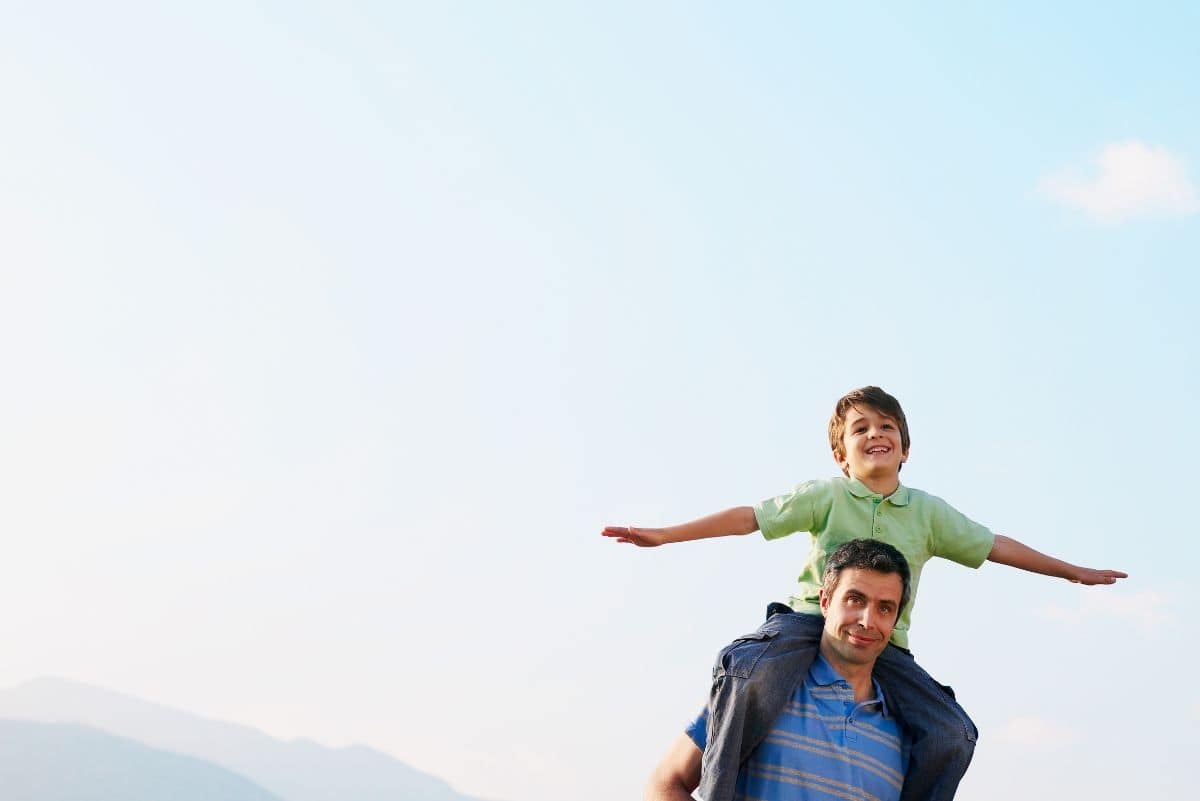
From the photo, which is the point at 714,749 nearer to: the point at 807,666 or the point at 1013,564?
the point at 807,666

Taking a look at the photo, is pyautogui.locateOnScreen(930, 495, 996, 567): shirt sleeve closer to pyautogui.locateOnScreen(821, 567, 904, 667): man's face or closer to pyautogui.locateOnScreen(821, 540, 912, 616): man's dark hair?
pyautogui.locateOnScreen(821, 540, 912, 616): man's dark hair

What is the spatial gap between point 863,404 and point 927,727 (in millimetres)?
1841

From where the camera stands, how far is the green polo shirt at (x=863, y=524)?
7164 mm

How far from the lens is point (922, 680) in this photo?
671cm

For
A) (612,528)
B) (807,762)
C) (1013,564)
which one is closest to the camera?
(807,762)

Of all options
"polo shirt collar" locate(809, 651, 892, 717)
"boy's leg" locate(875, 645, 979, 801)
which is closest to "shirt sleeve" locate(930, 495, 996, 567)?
"boy's leg" locate(875, 645, 979, 801)

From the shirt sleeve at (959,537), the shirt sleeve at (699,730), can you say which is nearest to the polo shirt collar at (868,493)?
the shirt sleeve at (959,537)

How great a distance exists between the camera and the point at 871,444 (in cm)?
735

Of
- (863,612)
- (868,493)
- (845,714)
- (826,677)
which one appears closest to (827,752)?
(845,714)

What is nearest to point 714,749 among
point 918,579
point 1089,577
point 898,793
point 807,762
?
point 807,762

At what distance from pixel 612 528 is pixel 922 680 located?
177cm

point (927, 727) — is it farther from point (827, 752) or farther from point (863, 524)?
point (863, 524)

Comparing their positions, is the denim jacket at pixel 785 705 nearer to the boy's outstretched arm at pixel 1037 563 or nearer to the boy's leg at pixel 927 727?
the boy's leg at pixel 927 727

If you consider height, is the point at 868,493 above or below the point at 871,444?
below
